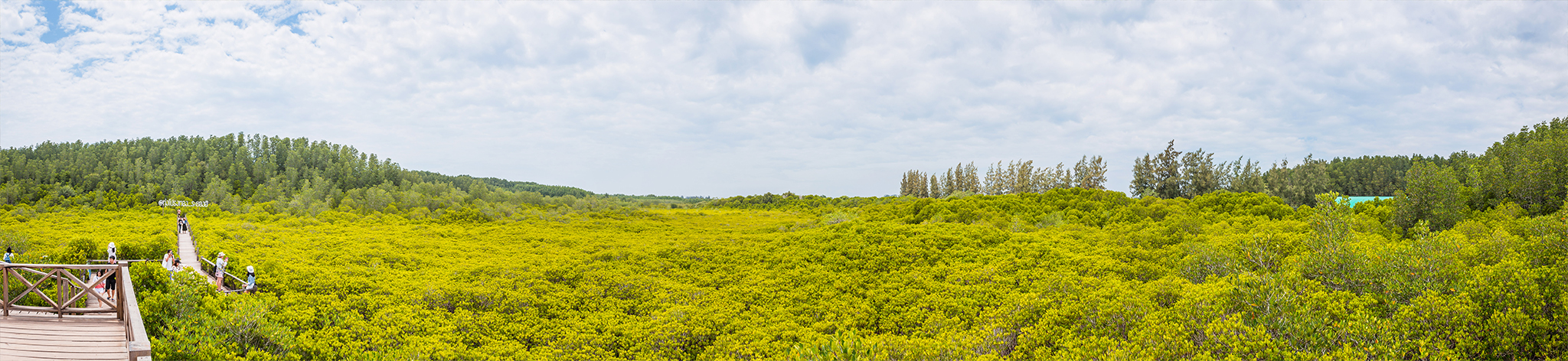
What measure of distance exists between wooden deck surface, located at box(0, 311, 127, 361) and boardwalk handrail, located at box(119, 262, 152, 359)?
1.17 ft

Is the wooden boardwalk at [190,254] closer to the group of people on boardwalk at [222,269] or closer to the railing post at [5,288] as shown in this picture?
the group of people on boardwalk at [222,269]

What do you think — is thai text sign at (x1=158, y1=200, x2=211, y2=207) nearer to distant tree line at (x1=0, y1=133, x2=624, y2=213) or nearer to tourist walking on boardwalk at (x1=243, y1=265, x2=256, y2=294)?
distant tree line at (x1=0, y1=133, x2=624, y2=213)

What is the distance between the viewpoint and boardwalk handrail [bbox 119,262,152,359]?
9.28 metres

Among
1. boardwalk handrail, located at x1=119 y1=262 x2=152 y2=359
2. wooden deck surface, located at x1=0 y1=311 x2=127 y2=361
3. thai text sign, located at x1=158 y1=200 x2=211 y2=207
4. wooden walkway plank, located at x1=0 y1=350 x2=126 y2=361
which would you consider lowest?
wooden walkway plank, located at x1=0 y1=350 x2=126 y2=361

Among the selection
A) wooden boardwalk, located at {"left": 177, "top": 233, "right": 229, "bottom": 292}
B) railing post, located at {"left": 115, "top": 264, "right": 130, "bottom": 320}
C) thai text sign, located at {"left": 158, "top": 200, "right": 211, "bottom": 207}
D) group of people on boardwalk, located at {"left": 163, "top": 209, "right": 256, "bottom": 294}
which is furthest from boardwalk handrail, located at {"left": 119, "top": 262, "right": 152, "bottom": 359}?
thai text sign, located at {"left": 158, "top": 200, "right": 211, "bottom": 207}

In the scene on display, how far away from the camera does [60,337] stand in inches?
486

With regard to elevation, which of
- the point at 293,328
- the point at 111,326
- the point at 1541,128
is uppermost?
the point at 1541,128

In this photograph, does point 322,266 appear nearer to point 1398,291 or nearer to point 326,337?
point 326,337

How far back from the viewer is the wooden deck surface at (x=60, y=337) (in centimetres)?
1175

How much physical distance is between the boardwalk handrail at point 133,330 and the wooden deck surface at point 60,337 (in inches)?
14.0

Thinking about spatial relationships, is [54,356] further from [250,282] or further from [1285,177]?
[1285,177]

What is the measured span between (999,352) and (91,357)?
18.4 metres

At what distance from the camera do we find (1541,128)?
3150cm

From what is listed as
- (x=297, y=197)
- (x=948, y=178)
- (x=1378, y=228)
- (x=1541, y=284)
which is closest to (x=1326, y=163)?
(x=948, y=178)
